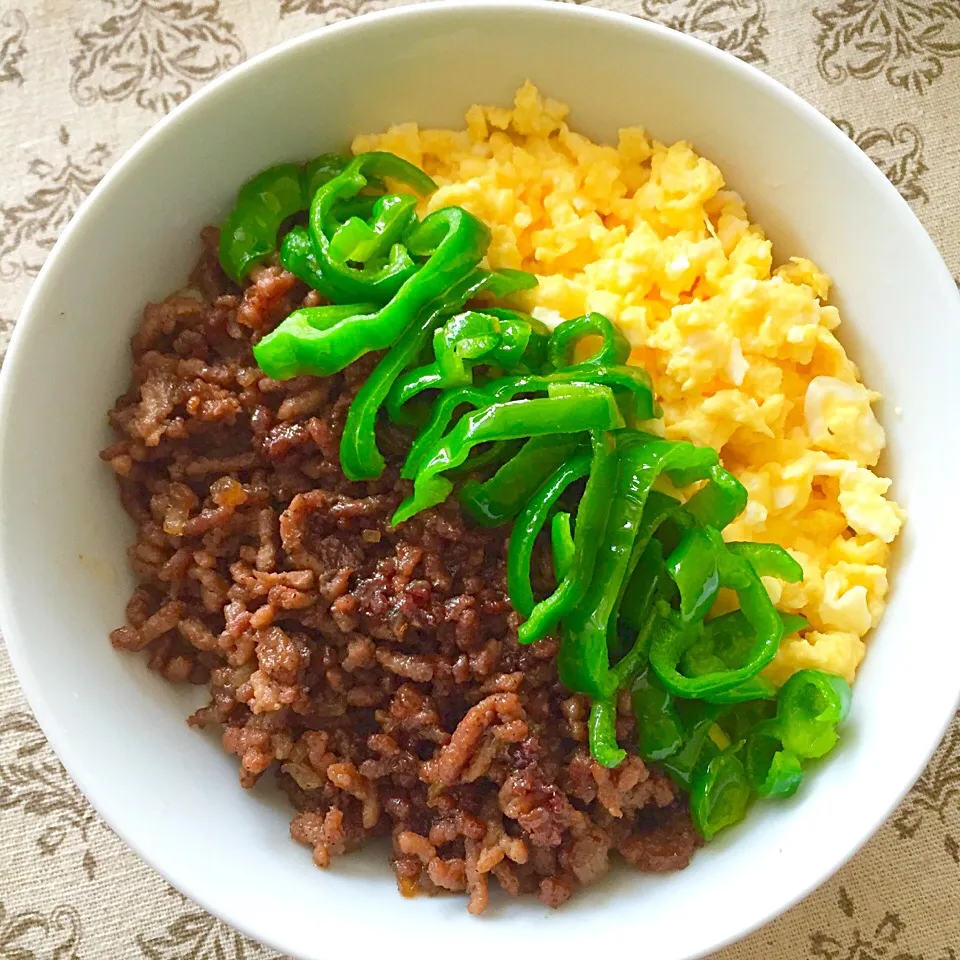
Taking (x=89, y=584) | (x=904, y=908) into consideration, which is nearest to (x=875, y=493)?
(x=904, y=908)

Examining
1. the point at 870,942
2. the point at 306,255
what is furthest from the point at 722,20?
the point at 870,942

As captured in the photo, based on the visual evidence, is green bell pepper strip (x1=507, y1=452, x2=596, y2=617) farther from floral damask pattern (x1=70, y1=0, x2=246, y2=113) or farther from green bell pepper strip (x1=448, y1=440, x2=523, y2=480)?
floral damask pattern (x1=70, y1=0, x2=246, y2=113)

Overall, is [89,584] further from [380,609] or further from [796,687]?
[796,687]

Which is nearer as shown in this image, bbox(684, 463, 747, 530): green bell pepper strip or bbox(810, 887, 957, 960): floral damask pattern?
bbox(684, 463, 747, 530): green bell pepper strip

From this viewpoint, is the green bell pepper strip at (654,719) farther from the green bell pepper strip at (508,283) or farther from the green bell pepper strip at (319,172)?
the green bell pepper strip at (319,172)

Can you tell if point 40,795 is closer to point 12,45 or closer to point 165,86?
point 165,86

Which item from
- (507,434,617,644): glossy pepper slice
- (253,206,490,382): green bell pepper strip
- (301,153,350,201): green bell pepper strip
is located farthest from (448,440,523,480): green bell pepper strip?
(301,153,350,201): green bell pepper strip
